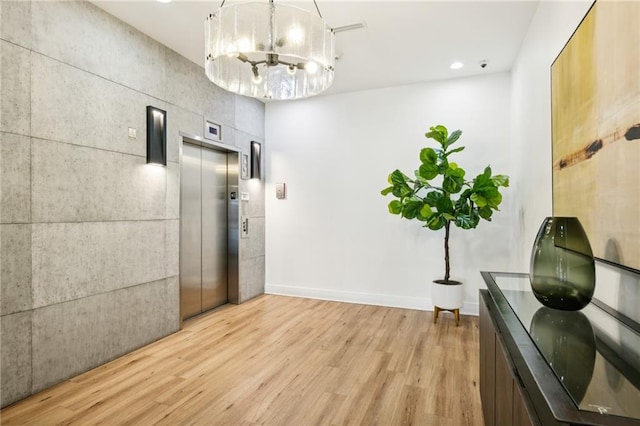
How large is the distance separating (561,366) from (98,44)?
3.89 meters

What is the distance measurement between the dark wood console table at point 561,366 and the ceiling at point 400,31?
8.64 ft

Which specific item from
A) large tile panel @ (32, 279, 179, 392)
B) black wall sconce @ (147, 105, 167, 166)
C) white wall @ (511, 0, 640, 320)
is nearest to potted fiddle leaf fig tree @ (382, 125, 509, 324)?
white wall @ (511, 0, 640, 320)

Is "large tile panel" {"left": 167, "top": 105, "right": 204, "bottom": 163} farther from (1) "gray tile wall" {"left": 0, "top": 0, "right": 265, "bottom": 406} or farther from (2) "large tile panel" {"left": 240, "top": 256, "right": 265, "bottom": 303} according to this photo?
(2) "large tile panel" {"left": 240, "top": 256, "right": 265, "bottom": 303}

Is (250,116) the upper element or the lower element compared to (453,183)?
upper

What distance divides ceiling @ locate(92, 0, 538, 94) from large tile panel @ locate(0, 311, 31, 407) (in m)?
2.69

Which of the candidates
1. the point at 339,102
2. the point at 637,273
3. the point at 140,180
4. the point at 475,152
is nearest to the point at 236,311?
the point at 140,180

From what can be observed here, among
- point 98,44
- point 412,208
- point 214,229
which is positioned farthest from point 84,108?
point 412,208

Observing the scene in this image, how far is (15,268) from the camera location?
2.40 metres

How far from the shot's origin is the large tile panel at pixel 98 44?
2.61 meters

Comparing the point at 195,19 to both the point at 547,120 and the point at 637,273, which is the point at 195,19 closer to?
the point at 547,120

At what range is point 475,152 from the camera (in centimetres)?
447

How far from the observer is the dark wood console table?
763mm

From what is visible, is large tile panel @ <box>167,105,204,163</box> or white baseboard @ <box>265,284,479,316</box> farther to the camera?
white baseboard @ <box>265,284,479,316</box>

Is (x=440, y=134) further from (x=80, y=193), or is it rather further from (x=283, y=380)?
(x=80, y=193)
